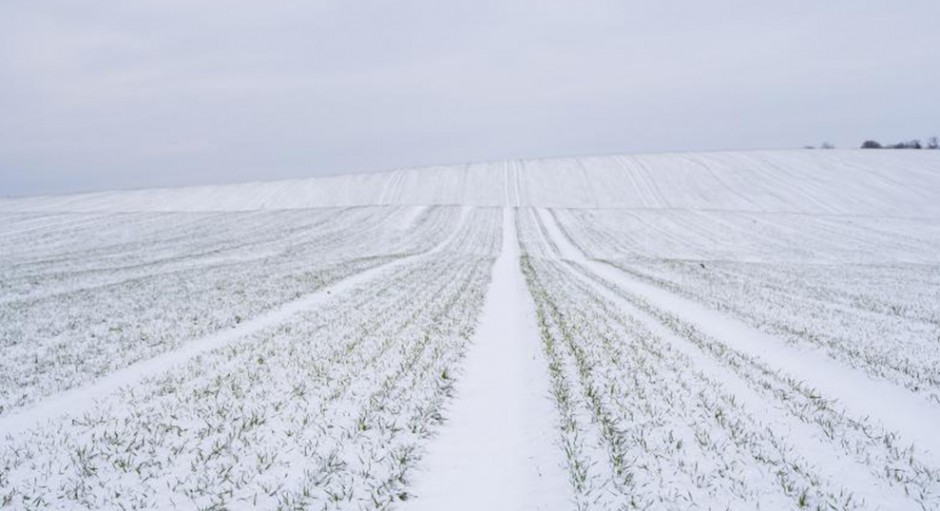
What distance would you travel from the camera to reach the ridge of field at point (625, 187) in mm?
67875

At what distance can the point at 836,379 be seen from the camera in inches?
410

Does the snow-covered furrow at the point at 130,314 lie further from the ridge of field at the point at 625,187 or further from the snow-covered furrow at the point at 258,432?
the ridge of field at the point at 625,187

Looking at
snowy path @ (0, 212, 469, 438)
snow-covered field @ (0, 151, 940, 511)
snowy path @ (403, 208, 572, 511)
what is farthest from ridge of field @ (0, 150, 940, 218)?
snowy path @ (403, 208, 572, 511)

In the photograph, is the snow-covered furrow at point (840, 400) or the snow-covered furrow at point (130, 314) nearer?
the snow-covered furrow at point (840, 400)

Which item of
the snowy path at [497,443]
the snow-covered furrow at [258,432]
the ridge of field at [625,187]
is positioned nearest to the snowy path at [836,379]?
the snowy path at [497,443]

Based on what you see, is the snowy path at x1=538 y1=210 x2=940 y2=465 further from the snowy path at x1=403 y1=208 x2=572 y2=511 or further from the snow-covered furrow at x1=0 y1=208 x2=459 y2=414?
the snow-covered furrow at x1=0 y1=208 x2=459 y2=414

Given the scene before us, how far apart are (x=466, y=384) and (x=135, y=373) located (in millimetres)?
6544

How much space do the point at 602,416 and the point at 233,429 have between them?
17.3ft

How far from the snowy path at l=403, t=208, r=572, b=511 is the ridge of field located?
5883cm

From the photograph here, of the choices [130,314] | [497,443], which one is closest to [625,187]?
[130,314]

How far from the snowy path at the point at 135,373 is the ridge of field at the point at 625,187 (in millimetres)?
54577

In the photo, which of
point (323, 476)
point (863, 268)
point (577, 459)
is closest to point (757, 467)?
point (577, 459)

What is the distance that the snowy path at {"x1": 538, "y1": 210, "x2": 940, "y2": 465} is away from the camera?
26.7 feet

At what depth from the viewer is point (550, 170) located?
87562 mm
